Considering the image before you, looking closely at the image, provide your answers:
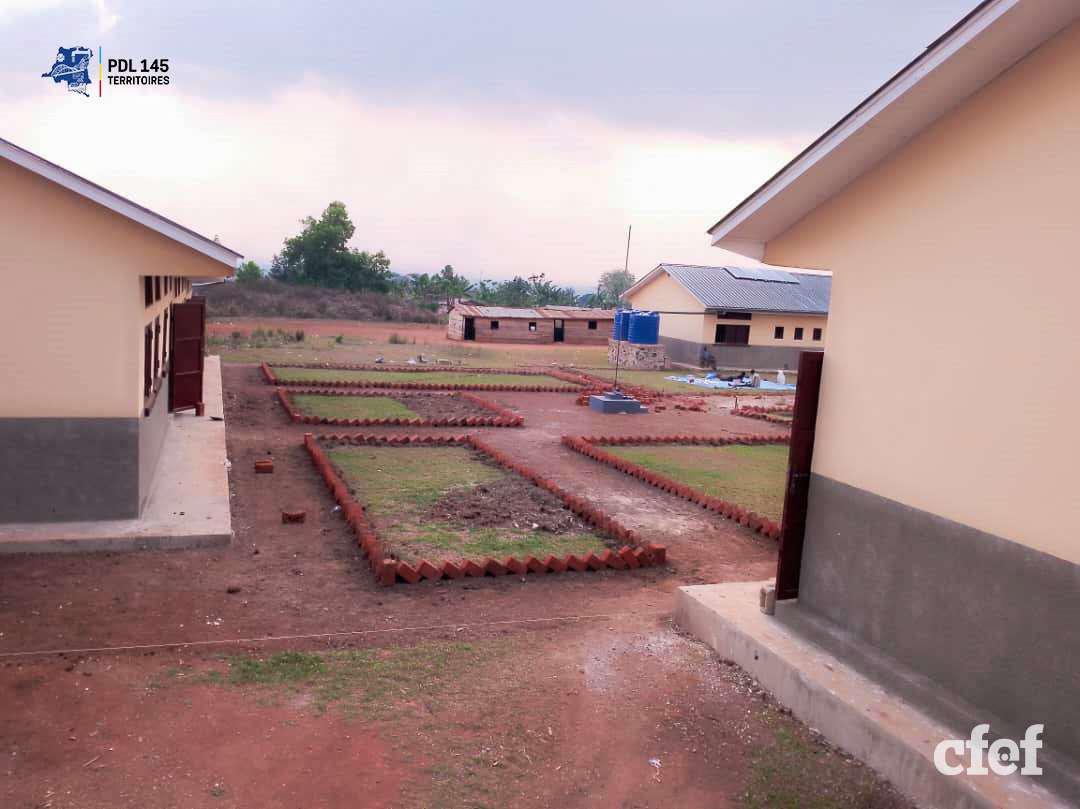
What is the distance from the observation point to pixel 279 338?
36.6 meters

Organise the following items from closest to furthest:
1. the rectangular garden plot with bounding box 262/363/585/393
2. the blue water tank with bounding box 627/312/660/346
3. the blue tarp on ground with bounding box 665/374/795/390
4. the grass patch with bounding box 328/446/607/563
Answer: the grass patch with bounding box 328/446/607/563, the blue water tank with bounding box 627/312/660/346, the rectangular garden plot with bounding box 262/363/585/393, the blue tarp on ground with bounding box 665/374/795/390

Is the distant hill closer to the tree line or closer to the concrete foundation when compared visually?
the tree line

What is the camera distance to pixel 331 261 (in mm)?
65375

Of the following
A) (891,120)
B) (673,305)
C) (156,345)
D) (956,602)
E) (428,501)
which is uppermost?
(891,120)

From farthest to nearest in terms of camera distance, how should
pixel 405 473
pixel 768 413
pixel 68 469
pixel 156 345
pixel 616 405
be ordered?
1. pixel 768 413
2. pixel 616 405
3. pixel 405 473
4. pixel 156 345
5. pixel 68 469

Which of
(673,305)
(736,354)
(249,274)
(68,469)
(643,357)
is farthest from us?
(249,274)

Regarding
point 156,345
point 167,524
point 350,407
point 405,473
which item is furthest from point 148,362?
point 350,407

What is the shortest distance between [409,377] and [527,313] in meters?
20.4

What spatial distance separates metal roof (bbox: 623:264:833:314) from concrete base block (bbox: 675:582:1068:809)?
96.0 feet

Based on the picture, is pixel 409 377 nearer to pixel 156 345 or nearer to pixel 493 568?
pixel 156 345

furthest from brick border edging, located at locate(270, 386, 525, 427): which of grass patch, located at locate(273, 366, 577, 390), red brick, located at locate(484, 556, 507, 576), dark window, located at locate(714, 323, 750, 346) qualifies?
dark window, located at locate(714, 323, 750, 346)

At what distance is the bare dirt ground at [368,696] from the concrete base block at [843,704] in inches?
6.7

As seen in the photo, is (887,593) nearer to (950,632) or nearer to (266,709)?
(950,632)

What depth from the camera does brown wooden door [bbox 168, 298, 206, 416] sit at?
1392 centimetres
